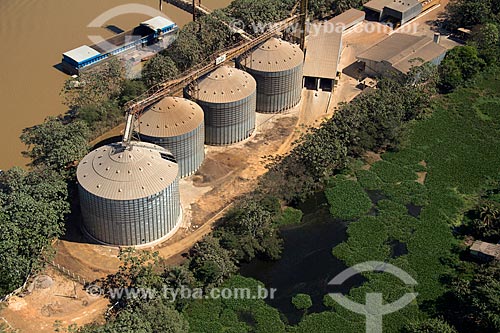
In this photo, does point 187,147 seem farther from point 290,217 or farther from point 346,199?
point 346,199

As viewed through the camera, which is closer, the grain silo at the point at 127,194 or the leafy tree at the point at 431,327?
the leafy tree at the point at 431,327

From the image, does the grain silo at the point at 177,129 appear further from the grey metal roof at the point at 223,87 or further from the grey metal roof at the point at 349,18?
the grey metal roof at the point at 349,18

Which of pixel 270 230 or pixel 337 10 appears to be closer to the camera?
pixel 270 230

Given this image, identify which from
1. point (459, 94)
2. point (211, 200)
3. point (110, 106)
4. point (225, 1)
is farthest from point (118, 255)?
point (225, 1)

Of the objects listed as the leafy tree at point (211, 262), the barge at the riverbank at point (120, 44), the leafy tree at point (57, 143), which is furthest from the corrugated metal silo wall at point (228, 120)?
the barge at the riverbank at point (120, 44)

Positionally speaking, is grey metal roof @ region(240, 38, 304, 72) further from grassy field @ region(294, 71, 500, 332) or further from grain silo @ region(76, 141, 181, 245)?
grain silo @ region(76, 141, 181, 245)

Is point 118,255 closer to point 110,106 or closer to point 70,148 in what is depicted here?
point 70,148

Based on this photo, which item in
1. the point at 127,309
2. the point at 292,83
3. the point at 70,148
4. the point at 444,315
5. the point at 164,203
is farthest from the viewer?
the point at 292,83

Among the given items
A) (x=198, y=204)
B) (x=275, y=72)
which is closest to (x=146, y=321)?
(x=198, y=204)
